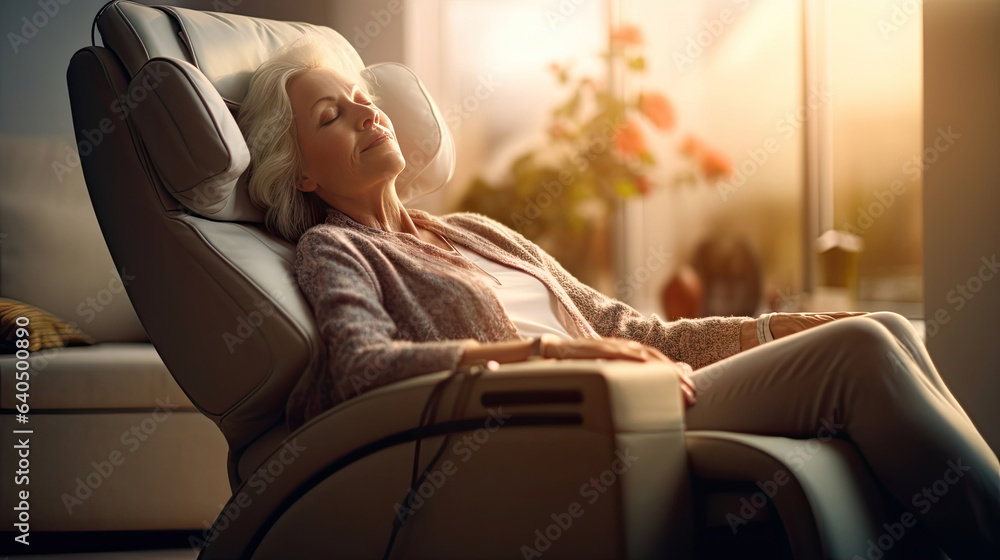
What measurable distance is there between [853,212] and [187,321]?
3.47m

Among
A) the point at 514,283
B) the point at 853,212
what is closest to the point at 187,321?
the point at 514,283

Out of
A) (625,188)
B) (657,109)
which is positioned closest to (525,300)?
(625,188)

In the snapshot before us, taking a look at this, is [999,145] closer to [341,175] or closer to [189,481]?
[341,175]

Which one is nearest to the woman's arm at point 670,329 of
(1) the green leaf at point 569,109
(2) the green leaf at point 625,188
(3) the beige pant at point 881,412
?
(3) the beige pant at point 881,412

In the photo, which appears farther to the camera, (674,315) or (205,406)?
(674,315)

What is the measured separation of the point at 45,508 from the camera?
178 centimetres

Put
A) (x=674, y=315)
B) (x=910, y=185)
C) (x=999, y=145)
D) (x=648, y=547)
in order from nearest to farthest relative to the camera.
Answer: (x=648, y=547) → (x=999, y=145) → (x=674, y=315) → (x=910, y=185)

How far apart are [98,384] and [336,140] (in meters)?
0.92

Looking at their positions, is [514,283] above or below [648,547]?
above

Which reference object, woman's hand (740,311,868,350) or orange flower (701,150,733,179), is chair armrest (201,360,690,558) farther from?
orange flower (701,150,733,179)

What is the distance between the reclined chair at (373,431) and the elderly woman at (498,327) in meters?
0.05

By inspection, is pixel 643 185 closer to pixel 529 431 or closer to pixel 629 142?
pixel 629 142

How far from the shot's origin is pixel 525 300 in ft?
A: 4.69

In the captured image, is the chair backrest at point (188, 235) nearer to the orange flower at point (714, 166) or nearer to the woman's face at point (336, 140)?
the woman's face at point (336, 140)
